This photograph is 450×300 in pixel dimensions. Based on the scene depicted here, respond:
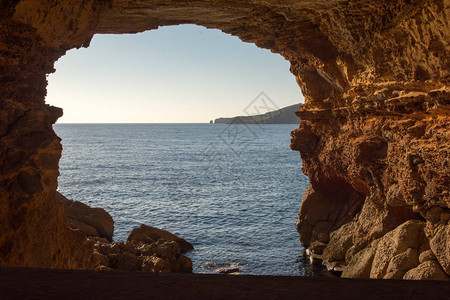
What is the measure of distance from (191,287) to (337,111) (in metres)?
18.6

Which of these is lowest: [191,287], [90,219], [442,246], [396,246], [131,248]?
[131,248]

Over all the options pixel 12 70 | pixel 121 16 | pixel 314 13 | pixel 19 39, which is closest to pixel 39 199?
pixel 12 70

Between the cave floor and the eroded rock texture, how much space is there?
24.2ft

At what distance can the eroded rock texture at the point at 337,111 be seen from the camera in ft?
30.9

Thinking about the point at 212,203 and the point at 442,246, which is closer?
the point at 442,246

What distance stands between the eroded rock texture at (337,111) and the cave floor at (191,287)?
7363mm

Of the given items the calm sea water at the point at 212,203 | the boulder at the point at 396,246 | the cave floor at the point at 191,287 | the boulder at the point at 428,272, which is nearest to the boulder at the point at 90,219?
the calm sea water at the point at 212,203

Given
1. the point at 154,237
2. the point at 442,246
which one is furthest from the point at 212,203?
the point at 442,246

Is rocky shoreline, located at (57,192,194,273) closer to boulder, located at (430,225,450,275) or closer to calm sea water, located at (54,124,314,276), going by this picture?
calm sea water, located at (54,124,314,276)

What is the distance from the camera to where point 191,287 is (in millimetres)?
2381

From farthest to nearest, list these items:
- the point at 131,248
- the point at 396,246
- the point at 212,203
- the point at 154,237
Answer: the point at 212,203, the point at 154,237, the point at 131,248, the point at 396,246

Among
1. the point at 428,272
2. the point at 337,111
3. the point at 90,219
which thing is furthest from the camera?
the point at 90,219

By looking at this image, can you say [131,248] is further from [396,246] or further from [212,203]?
[212,203]

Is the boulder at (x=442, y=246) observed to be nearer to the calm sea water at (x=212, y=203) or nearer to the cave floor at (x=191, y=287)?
the calm sea water at (x=212, y=203)
